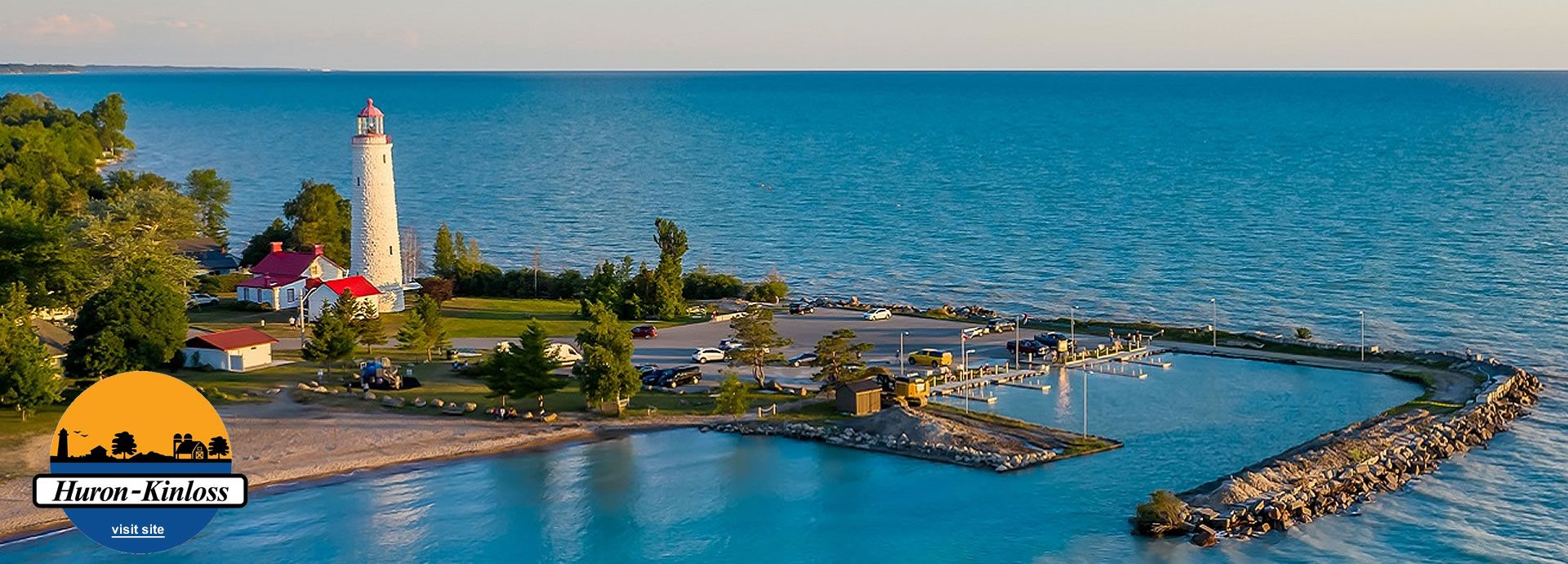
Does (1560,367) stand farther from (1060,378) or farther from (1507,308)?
(1060,378)

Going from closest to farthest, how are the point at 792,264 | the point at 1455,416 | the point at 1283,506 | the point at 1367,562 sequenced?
the point at 1367,562, the point at 1283,506, the point at 1455,416, the point at 792,264

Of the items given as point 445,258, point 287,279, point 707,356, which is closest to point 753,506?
point 707,356

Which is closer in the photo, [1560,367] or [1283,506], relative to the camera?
[1283,506]

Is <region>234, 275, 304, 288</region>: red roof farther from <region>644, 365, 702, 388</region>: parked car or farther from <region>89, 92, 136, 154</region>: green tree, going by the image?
<region>89, 92, 136, 154</region>: green tree

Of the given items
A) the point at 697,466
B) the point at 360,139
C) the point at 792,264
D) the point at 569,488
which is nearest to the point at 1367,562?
the point at 697,466

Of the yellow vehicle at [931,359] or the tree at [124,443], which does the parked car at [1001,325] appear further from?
the tree at [124,443]

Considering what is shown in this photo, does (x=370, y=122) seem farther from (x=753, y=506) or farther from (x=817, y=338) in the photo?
(x=753, y=506)

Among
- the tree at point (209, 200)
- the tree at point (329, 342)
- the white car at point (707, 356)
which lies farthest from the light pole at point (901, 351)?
the tree at point (209, 200)
